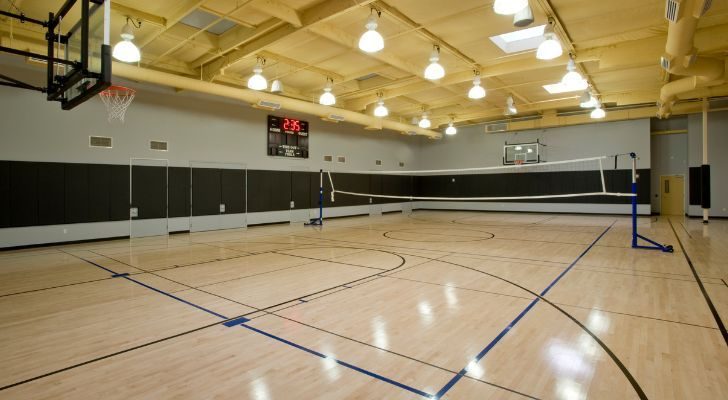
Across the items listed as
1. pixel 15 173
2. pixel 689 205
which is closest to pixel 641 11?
pixel 689 205

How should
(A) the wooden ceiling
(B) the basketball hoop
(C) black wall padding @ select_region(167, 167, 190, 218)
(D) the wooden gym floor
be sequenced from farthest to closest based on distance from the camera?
1. (C) black wall padding @ select_region(167, 167, 190, 218)
2. (B) the basketball hoop
3. (A) the wooden ceiling
4. (D) the wooden gym floor

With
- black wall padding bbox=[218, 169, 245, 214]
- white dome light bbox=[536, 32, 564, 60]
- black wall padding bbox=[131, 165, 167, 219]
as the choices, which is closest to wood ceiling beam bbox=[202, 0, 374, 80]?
white dome light bbox=[536, 32, 564, 60]

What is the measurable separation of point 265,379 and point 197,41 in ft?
30.1

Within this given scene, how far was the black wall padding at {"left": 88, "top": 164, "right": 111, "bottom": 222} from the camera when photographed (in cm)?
1096

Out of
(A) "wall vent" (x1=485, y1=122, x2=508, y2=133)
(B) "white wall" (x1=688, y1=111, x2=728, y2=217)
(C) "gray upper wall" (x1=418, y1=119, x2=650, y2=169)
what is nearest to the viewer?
(B) "white wall" (x1=688, y1=111, x2=728, y2=217)

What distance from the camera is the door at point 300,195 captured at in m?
16.6

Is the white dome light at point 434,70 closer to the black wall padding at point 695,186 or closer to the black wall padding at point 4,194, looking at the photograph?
the black wall padding at point 4,194

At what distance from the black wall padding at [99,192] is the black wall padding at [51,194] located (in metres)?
0.64

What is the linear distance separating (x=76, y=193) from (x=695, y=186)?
23458mm

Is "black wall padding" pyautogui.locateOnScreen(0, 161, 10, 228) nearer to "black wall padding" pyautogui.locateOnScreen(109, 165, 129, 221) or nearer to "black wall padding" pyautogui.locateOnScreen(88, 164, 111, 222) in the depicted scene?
"black wall padding" pyautogui.locateOnScreen(88, 164, 111, 222)

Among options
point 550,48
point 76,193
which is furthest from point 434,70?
point 76,193

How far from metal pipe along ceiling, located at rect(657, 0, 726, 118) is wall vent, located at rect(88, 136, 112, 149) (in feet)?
43.6

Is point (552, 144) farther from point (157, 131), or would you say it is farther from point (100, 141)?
point (100, 141)

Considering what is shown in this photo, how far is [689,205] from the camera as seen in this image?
56.0ft
